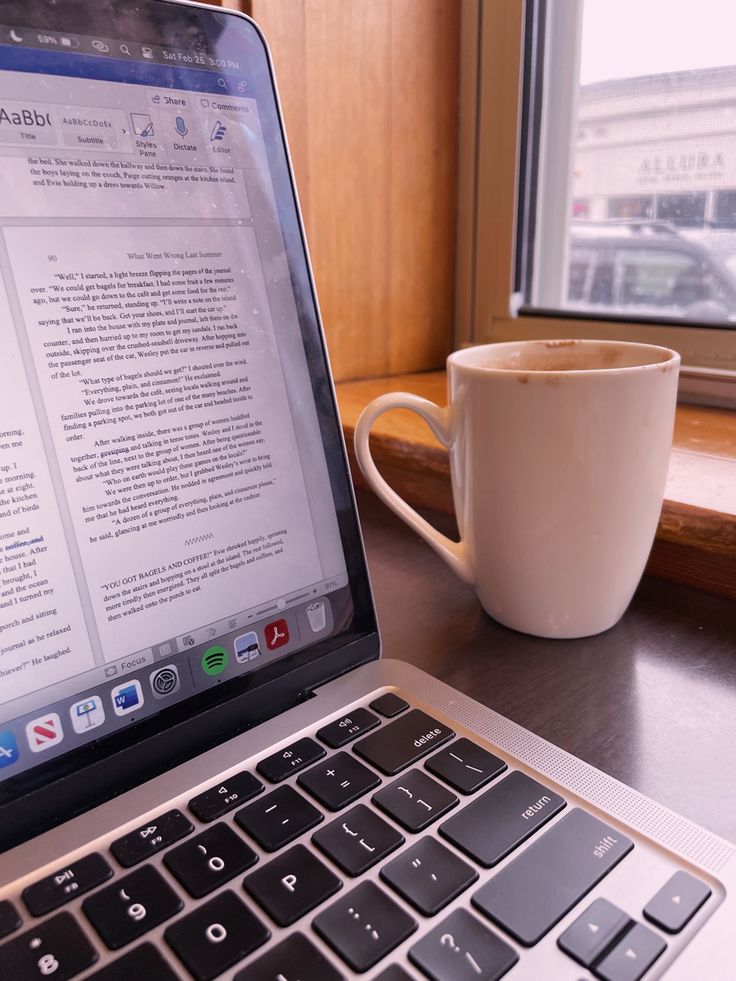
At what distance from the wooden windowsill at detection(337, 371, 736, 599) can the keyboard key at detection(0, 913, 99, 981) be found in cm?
40

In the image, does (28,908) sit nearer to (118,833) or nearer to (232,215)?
(118,833)

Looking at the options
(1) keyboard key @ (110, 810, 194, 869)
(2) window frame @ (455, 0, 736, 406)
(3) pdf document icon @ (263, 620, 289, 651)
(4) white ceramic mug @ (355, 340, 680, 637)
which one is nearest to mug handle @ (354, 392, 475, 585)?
(4) white ceramic mug @ (355, 340, 680, 637)

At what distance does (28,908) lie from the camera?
26 cm

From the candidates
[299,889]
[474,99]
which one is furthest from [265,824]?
[474,99]

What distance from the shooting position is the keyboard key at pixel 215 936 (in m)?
0.24

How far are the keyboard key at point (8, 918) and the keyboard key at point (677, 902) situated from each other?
0.20m

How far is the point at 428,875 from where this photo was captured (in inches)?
10.6

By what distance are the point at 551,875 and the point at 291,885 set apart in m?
0.09

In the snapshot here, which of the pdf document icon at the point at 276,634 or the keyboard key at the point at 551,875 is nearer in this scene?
the keyboard key at the point at 551,875

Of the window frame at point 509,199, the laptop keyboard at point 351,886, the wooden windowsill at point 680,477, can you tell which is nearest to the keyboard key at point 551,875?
the laptop keyboard at point 351,886

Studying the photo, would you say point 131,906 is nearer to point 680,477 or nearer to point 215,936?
point 215,936

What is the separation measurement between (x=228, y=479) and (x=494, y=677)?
180mm

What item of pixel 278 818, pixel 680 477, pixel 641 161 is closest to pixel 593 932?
pixel 278 818

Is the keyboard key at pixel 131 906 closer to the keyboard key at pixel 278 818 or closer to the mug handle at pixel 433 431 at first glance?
the keyboard key at pixel 278 818
